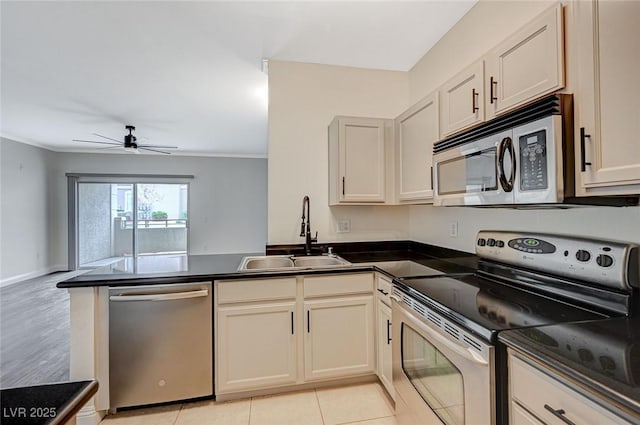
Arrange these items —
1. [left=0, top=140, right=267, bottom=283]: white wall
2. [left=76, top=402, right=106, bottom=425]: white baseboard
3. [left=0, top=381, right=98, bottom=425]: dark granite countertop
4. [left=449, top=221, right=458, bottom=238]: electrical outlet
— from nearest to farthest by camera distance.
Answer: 1. [left=0, top=381, right=98, bottom=425]: dark granite countertop
2. [left=76, top=402, right=106, bottom=425]: white baseboard
3. [left=449, top=221, right=458, bottom=238]: electrical outlet
4. [left=0, top=140, right=267, bottom=283]: white wall

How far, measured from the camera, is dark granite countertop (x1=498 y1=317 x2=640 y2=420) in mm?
661

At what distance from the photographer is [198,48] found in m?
2.58

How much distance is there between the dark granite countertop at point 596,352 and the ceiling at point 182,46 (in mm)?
2054

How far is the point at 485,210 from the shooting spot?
190 centimetres

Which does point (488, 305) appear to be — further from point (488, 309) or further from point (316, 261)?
point (316, 261)

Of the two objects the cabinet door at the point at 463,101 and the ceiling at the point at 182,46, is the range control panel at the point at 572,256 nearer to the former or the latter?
the cabinet door at the point at 463,101

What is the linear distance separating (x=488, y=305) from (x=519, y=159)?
59 centimetres

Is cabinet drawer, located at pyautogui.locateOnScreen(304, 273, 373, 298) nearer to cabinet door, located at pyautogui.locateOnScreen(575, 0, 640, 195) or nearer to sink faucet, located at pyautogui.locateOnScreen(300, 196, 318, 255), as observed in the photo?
sink faucet, located at pyautogui.locateOnScreen(300, 196, 318, 255)

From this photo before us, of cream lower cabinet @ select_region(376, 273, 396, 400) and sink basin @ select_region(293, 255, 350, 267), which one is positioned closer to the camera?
cream lower cabinet @ select_region(376, 273, 396, 400)

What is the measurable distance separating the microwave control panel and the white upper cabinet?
1352 millimetres

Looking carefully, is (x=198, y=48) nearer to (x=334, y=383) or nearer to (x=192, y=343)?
(x=192, y=343)

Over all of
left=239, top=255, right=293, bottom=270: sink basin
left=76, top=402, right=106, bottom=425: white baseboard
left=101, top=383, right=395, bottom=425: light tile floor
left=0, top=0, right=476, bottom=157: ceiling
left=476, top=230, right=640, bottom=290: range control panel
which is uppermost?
left=0, top=0, right=476, bottom=157: ceiling

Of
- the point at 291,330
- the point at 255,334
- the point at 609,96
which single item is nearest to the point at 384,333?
the point at 291,330

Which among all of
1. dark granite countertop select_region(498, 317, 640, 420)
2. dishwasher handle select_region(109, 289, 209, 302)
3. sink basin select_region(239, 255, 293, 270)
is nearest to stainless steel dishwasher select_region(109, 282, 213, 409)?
dishwasher handle select_region(109, 289, 209, 302)
